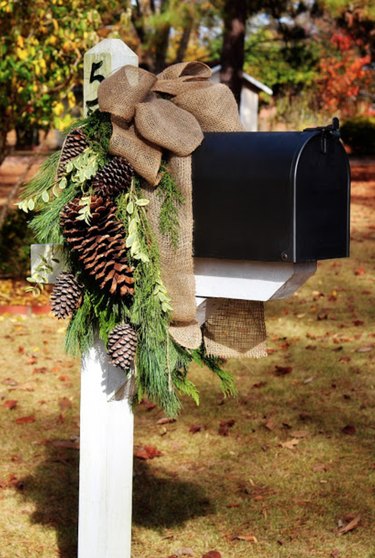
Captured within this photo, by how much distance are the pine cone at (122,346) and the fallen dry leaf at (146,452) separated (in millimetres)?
2314

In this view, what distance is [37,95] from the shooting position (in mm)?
8586

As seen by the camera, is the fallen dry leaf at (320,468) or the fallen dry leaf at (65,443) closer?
the fallen dry leaf at (320,468)

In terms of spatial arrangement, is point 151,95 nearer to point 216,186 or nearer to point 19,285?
point 216,186

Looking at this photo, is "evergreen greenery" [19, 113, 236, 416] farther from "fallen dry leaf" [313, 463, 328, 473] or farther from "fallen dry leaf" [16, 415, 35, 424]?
"fallen dry leaf" [16, 415, 35, 424]

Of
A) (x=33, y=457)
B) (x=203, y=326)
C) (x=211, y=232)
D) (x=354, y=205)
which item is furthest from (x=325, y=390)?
(x=354, y=205)

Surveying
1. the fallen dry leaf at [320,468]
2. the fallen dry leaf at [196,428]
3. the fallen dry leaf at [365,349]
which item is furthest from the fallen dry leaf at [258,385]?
the fallen dry leaf at [320,468]

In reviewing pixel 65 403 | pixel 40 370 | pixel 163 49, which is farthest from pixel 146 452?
pixel 163 49

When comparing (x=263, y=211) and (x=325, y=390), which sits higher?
(x=263, y=211)

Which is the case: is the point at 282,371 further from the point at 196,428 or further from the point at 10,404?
the point at 10,404

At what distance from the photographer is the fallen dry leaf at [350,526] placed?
154 inches

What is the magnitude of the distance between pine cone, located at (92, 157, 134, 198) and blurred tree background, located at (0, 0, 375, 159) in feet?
17.7

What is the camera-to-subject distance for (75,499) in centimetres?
431

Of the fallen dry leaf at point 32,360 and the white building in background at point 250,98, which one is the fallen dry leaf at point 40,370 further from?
the white building in background at point 250,98

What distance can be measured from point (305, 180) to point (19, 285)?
7110 millimetres
